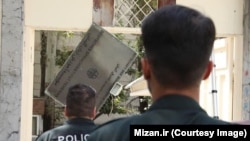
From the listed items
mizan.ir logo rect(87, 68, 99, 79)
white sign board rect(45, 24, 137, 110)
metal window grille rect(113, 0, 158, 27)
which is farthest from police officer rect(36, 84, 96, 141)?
A: metal window grille rect(113, 0, 158, 27)

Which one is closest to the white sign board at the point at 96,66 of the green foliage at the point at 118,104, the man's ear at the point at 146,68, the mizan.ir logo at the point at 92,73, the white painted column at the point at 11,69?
the mizan.ir logo at the point at 92,73

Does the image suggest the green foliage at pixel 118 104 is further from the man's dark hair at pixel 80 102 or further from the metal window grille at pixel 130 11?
the man's dark hair at pixel 80 102

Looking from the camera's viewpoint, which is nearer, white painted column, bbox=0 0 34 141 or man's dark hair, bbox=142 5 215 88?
man's dark hair, bbox=142 5 215 88

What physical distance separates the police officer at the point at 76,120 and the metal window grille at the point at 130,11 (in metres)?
2.33

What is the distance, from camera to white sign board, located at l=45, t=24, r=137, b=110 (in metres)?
4.68

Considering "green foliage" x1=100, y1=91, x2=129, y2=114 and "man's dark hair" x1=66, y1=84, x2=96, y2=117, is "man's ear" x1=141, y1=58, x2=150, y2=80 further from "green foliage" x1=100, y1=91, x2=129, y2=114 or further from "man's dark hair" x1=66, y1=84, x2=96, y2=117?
"green foliage" x1=100, y1=91, x2=129, y2=114

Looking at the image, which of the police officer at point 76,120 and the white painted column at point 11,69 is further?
the white painted column at point 11,69

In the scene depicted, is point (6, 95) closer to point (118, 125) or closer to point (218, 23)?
point (218, 23)

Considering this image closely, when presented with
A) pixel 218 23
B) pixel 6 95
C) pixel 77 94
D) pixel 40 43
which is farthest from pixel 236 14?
pixel 40 43

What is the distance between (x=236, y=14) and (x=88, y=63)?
2039mm

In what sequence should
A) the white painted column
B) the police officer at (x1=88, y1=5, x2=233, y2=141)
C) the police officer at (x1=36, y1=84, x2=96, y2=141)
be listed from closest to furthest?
the police officer at (x1=88, y1=5, x2=233, y2=141) → the police officer at (x1=36, y1=84, x2=96, y2=141) → the white painted column

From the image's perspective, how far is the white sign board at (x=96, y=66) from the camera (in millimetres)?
4676

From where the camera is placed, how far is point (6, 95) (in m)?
5.68

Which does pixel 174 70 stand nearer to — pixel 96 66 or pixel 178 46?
pixel 178 46
